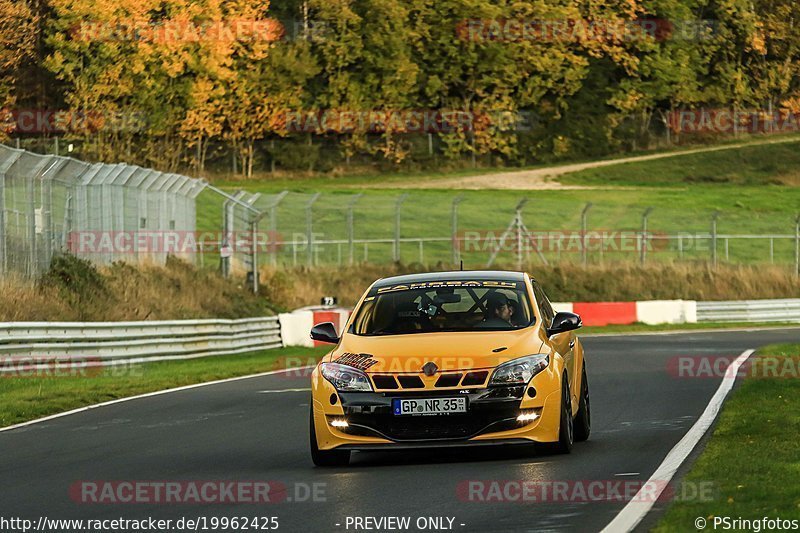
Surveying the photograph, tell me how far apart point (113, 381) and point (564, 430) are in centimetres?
1183

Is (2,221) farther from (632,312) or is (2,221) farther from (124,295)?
(632,312)

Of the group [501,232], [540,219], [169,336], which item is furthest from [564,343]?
[540,219]

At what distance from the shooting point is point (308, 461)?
1275 cm

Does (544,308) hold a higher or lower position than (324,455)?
higher

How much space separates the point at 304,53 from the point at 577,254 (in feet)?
97.7

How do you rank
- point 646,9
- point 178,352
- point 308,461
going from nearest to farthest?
1. point 308,461
2. point 178,352
3. point 646,9

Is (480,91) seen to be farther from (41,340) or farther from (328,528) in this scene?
(328,528)

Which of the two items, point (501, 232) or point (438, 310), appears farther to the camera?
point (501, 232)

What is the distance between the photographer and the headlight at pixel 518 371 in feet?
39.6

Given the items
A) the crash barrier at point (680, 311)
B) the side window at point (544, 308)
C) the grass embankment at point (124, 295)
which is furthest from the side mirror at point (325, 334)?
the crash barrier at point (680, 311)

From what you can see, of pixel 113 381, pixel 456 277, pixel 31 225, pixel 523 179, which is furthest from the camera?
pixel 523 179

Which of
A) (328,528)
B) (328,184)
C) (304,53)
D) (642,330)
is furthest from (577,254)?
(328,528)

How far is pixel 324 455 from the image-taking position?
482 inches

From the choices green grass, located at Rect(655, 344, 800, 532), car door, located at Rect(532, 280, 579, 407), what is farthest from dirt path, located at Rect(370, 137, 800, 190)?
car door, located at Rect(532, 280, 579, 407)
